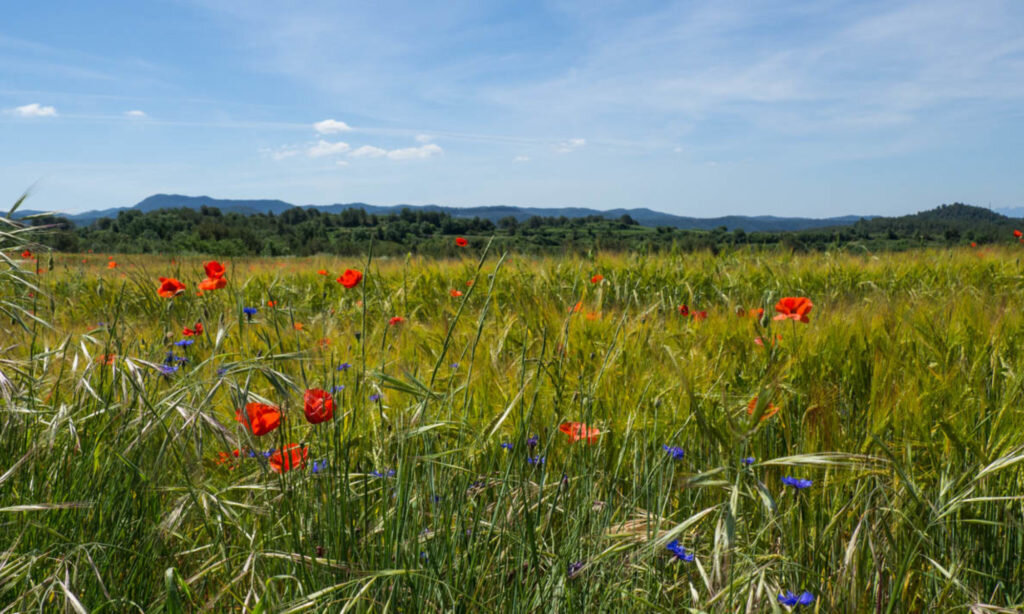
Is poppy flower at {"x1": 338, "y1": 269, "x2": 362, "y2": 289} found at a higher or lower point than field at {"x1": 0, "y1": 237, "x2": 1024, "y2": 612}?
higher

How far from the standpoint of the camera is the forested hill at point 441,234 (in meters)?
4.90

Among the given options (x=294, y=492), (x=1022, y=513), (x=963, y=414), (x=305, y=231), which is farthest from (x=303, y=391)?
(x=305, y=231)

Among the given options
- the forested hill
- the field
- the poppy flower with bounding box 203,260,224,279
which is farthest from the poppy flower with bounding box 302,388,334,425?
the poppy flower with bounding box 203,260,224,279

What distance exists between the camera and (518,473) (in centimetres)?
113

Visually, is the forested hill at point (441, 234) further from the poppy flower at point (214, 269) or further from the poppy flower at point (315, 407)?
the poppy flower at point (315, 407)

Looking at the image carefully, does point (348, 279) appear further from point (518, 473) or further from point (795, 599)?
point (795, 599)

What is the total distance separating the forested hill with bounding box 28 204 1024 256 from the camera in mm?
4903

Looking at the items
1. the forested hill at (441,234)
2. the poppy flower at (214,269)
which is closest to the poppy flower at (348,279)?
the forested hill at (441,234)

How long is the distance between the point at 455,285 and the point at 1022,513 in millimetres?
3849

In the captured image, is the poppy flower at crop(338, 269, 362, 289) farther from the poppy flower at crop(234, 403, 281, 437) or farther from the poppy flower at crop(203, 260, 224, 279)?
the poppy flower at crop(234, 403, 281, 437)

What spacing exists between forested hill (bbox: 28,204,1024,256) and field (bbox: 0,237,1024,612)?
1.03 feet

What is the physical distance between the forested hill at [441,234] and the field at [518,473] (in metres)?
0.31

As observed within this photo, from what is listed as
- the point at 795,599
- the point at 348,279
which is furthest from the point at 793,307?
the point at 348,279

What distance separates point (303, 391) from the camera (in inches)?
37.0
